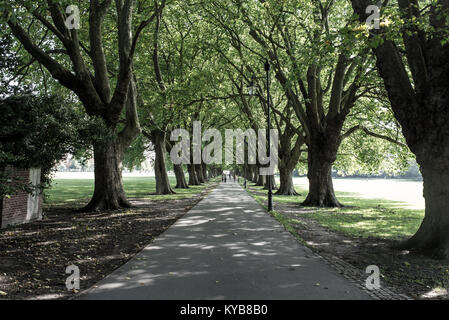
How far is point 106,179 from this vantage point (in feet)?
45.2

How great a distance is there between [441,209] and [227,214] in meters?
7.71

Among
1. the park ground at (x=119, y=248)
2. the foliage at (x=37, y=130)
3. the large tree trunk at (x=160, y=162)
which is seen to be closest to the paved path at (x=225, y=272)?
the park ground at (x=119, y=248)

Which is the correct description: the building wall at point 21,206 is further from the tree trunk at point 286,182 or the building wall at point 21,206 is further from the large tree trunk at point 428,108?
the tree trunk at point 286,182

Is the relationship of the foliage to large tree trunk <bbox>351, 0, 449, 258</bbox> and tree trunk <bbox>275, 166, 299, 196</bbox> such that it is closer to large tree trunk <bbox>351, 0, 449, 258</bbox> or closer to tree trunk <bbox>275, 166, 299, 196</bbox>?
large tree trunk <bbox>351, 0, 449, 258</bbox>

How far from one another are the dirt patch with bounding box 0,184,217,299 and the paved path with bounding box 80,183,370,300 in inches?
23.2

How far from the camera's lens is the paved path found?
422 centimetres

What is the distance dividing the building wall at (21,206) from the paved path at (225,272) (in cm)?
555

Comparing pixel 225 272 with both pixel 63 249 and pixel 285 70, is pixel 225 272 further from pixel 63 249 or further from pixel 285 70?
pixel 285 70

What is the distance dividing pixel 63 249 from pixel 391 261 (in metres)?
7.21

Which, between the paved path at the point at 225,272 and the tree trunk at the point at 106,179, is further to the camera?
the tree trunk at the point at 106,179

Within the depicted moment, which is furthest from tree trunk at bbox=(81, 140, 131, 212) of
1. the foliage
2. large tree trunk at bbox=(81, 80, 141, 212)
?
the foliage

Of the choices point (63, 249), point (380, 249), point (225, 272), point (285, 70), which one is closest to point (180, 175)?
point (285, 70)

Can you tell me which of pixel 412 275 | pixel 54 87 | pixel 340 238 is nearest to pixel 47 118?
pixel 340 238

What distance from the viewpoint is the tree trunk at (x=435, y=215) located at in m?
6.35
